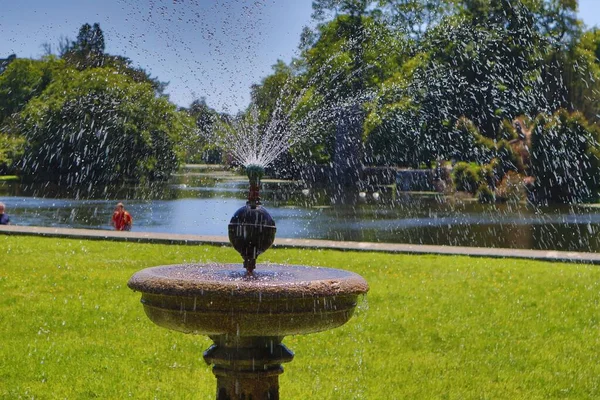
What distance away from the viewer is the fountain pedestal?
3990 millimetres

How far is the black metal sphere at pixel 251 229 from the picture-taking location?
4.64 metres

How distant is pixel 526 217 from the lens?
27125 millimetres

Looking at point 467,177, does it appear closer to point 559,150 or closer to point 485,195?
point 485,195

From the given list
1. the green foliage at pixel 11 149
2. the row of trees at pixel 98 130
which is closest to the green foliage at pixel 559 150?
the row of trees at pixel 98 130

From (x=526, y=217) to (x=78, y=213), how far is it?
1378cm

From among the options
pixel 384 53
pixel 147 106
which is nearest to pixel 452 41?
pixel 384 53

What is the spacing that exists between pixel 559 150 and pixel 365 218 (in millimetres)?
15273

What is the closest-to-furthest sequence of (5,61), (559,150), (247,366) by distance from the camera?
(247,366) → (559,150) → (5,61)

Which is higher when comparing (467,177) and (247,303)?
(467,177)

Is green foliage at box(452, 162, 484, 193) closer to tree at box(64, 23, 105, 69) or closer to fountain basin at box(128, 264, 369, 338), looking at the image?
tree at box(64, 23, 105, 69)

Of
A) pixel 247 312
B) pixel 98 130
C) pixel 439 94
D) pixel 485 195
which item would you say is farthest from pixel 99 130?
pixel 247 312

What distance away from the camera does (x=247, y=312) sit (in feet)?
13.2

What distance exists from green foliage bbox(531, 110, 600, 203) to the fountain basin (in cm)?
3380

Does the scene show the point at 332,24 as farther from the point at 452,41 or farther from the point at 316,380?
the point at 316,380
